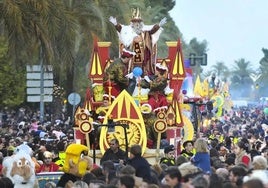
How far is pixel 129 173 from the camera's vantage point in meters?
15.1

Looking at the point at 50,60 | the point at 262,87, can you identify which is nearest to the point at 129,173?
the point at 50,60

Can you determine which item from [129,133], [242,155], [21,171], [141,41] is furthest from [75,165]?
[141,41]

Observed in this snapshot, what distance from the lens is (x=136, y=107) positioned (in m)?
25.4

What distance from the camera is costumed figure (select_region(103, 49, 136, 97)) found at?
2808cm

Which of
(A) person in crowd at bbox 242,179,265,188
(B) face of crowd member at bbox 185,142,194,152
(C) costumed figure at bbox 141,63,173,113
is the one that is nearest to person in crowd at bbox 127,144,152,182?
(A) person in crowd at bbox 242,179,265,188

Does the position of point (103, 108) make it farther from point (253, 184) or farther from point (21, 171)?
point (253, 184)

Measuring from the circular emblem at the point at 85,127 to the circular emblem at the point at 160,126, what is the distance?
1.55 meters

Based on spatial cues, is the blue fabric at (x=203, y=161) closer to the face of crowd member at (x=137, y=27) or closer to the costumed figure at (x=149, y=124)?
the costumed figure at (x=149, y=124)

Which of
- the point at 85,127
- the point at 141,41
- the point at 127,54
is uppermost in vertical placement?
the point at 141,41

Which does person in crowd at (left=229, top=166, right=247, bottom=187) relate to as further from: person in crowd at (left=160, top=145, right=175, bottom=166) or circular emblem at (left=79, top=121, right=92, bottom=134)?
circular emblem at (left=79, top=121, right=92, bottom=134)

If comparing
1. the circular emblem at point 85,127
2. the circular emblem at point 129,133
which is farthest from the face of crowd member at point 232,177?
the circular emblem at point 85,127

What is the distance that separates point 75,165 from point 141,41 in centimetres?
1128

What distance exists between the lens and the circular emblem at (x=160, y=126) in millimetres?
26078

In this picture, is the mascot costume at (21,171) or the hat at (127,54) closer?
the mascot costume at (21,171)
